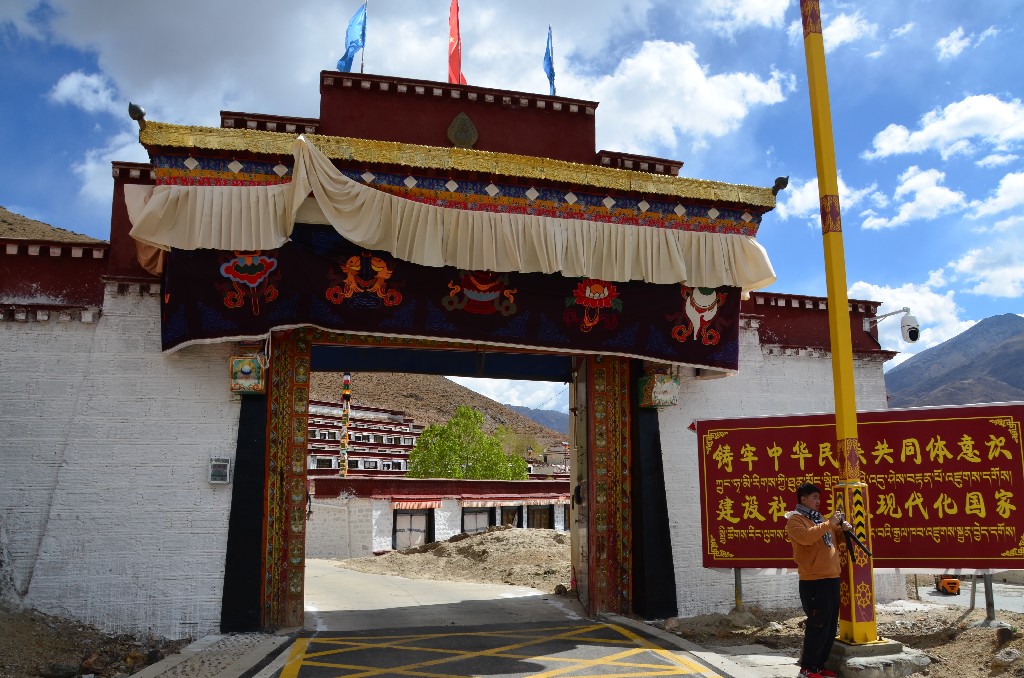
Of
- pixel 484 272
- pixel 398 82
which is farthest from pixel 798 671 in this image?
pixel 398 82

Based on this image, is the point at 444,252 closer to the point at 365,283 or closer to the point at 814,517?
the point at 365,283

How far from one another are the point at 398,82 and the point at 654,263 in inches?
148

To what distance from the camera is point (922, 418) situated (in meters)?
7.20

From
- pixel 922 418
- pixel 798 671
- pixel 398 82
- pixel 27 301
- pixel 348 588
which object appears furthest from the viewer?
pixel 348 588

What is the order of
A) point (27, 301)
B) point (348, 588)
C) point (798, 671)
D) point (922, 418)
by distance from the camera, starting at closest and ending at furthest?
point (798, 671), point (922, 418), point (27, 301), point (348, 588)

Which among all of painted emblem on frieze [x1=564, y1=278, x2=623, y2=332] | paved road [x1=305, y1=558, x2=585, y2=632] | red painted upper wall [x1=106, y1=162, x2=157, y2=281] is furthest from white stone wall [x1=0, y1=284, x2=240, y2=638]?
painted emblem on frieze [x1=564, y1=278, x2=623, y2=332]

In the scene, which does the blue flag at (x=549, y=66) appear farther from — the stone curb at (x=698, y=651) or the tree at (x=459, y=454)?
the tree at (x=459, y=454)

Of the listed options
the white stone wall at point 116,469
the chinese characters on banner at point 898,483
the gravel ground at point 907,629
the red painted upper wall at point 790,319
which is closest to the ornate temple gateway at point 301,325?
the white stone wall at point 116,469

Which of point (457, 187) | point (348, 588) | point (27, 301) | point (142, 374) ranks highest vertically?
point (457, 187)

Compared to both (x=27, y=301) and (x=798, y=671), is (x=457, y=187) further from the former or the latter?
(x=798, y=671)

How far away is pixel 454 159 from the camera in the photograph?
26.6ft

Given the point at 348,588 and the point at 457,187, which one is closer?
the point at 457,187

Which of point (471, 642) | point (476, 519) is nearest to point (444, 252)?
point (471, 642)

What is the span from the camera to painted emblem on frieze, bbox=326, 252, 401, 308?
26.3ft
